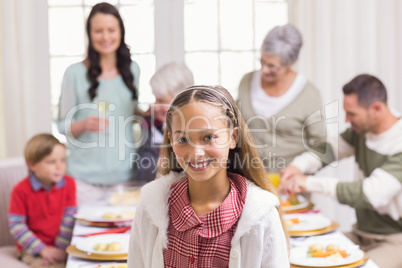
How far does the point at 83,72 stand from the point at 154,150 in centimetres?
58

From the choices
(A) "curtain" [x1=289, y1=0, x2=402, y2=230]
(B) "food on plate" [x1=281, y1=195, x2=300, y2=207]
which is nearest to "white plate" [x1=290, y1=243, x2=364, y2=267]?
(B) "food on plate" [x1=281, y1=195, x2=300, y2=207]

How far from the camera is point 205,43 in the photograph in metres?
4.70

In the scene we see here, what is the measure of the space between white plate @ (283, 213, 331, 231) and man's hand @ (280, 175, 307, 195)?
0.14 meters

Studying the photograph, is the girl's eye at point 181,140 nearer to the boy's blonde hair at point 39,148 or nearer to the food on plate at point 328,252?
the food on plate at point 328,252

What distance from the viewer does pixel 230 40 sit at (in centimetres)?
472

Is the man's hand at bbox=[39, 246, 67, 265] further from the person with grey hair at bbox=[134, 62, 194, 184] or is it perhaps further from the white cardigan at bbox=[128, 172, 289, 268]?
the white cardigan at bbox=[128, 172, 289, 268]

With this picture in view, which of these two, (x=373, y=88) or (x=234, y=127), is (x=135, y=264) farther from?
(x=373, y=88)

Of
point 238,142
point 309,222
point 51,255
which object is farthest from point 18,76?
point 238,142

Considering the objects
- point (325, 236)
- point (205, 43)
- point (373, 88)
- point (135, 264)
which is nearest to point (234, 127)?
point (135, 264)

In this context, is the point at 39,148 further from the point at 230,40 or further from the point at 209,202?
the point at 230,40

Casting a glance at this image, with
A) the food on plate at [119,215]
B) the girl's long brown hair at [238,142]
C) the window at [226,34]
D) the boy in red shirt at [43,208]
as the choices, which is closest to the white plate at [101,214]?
the food on plate at [119,215]

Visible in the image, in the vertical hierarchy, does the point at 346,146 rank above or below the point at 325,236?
above

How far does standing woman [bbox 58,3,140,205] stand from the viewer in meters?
3.42

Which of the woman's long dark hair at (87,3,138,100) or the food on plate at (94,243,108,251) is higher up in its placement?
the woman's long dark hair at (87,3,138,100)
